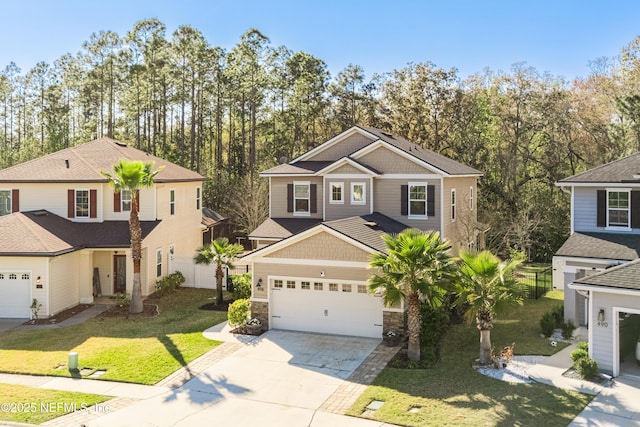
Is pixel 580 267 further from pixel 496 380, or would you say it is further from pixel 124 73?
pixel 124 73

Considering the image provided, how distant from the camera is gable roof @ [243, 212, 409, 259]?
1798 centimetres

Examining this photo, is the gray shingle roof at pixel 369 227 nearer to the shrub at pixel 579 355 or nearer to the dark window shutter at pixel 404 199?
the dark window shutter at pixel 404 199

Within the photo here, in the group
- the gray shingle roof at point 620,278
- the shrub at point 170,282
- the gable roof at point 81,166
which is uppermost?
the gable roof at point 81,166

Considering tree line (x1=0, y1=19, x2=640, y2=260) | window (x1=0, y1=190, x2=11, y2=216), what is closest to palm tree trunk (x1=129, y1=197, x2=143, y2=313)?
window (x1=0, y1=190, x2=11, y2=216)

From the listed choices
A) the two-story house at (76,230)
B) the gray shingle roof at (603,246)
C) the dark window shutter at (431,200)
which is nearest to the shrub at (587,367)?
the gray shingle roof at (603,246)

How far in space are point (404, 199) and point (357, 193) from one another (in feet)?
7.13

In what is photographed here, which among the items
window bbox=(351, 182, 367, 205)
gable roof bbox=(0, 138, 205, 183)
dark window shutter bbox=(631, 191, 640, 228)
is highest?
gable roof bbox=(0, 138, 205, 183)

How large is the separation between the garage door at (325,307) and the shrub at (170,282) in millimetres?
8155

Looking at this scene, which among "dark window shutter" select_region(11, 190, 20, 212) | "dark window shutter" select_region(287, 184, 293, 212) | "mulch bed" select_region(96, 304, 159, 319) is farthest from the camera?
"dark window shutter" select_region(287, 184, 293, 212)

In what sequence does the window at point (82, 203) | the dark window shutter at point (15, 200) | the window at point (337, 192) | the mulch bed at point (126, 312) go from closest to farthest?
the mulch bed at point (126, 312) → the window at point (337, 192) → the window at point (82, 203) → the dark window shutter at point (15, 200)

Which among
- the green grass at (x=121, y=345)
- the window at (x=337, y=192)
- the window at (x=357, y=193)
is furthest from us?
the window at (x=337, y=192)

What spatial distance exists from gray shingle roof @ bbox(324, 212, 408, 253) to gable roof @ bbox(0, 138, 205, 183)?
10.2 meters

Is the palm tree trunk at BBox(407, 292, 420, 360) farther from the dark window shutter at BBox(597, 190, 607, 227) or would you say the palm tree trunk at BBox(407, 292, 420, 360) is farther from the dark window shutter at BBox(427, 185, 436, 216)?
the dark window shutter at BBox(597, 190, 607, 227)

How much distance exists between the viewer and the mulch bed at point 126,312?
70.6 feet
